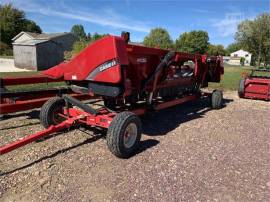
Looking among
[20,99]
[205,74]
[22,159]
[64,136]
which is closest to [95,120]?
[64,136]

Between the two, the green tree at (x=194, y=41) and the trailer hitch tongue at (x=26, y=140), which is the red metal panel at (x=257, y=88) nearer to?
the trailer hitch tongue at (x=26, y=140)

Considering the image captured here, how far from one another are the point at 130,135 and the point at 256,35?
44.8 meters

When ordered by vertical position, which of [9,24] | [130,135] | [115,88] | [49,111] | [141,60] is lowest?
[130,135]

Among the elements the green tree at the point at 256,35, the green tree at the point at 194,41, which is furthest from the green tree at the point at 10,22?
the green tree at the point at 256,35

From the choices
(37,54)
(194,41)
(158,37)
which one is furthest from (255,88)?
(194,41)

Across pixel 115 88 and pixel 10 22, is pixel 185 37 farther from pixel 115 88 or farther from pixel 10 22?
pixel 115 88

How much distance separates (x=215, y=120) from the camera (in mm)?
7258

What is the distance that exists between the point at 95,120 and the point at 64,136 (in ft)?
2.90

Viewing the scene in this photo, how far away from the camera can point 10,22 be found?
196 feet

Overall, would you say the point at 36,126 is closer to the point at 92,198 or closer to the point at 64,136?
the point at 64,136

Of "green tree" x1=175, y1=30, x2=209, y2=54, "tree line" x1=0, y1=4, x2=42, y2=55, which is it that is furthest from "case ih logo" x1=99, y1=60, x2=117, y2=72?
"green tree" x1=175, y1=30, x2=209, y2=54

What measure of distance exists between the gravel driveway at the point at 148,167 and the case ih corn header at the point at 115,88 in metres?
0.36

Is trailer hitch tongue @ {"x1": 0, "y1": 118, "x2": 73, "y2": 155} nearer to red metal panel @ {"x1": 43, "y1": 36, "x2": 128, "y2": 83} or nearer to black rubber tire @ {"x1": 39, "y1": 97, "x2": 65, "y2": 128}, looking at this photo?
black rubber tire @ {"x1": 39, "y1": 97, "x2": 65, "y2": 128}

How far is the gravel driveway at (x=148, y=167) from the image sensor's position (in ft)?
11.9
